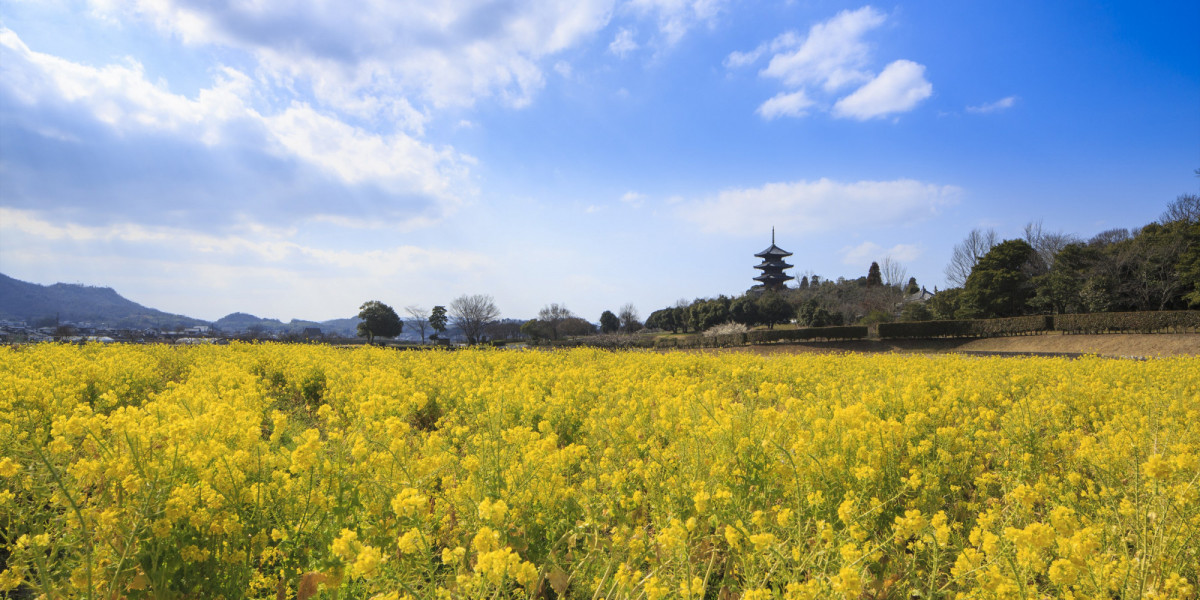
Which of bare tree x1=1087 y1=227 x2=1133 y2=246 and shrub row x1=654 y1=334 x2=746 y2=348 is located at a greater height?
bare tree x1=1087 y1=227 x2=1133 y2=246

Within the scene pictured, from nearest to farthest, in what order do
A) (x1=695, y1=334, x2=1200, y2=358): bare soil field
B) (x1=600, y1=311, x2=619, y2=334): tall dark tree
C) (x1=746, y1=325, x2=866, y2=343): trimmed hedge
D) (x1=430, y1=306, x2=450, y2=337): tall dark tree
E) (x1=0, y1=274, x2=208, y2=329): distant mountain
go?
(x1=695, y1=334, x2=1200, y2=358): bare soil field → (x1=746, y1=325, x2=866, y2=343): trimmed hedge → (x1=430, y1=306, x2=450, y2=337): tall dark tree → (x1=600, y1=311, x2=619, y2=334): tall dark tree → (x1=0, y1=274, x2=208, y2=329): distant mountain

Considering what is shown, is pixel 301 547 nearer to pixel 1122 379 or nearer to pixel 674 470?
pixel 674 470

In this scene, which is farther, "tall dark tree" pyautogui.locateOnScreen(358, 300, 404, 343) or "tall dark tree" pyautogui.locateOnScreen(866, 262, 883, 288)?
"tall dark tree" pyautogui.locateOnScreen(866, 262, 883, 288)

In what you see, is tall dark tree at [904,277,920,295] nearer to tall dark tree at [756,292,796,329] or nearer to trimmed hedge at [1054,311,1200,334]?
tall dark tree at [756,292,796,329]

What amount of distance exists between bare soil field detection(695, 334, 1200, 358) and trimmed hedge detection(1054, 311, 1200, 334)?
740 mm

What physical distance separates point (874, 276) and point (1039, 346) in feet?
140

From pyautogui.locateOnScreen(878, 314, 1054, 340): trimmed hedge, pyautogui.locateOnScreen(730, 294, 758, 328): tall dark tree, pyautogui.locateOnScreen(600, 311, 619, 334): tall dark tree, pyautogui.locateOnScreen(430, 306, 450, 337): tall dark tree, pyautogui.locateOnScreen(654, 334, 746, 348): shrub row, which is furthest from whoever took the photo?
pyautogui.locateOnScreen(600, 311, 619, 334): tall dark tree

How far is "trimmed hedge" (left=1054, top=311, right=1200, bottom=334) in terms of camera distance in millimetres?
20172

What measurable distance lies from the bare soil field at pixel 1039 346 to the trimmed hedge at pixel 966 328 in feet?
2.09

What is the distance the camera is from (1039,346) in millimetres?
22203

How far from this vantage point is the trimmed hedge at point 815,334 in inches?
1064

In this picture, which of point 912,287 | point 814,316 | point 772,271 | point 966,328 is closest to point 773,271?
point 772,271

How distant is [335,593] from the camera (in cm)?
191

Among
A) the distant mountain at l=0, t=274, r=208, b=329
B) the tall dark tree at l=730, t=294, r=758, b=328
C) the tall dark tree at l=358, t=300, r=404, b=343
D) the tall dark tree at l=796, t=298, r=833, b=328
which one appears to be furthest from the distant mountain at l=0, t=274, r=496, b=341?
the tall dark tree at l=796, t=298, r=833, b=328
